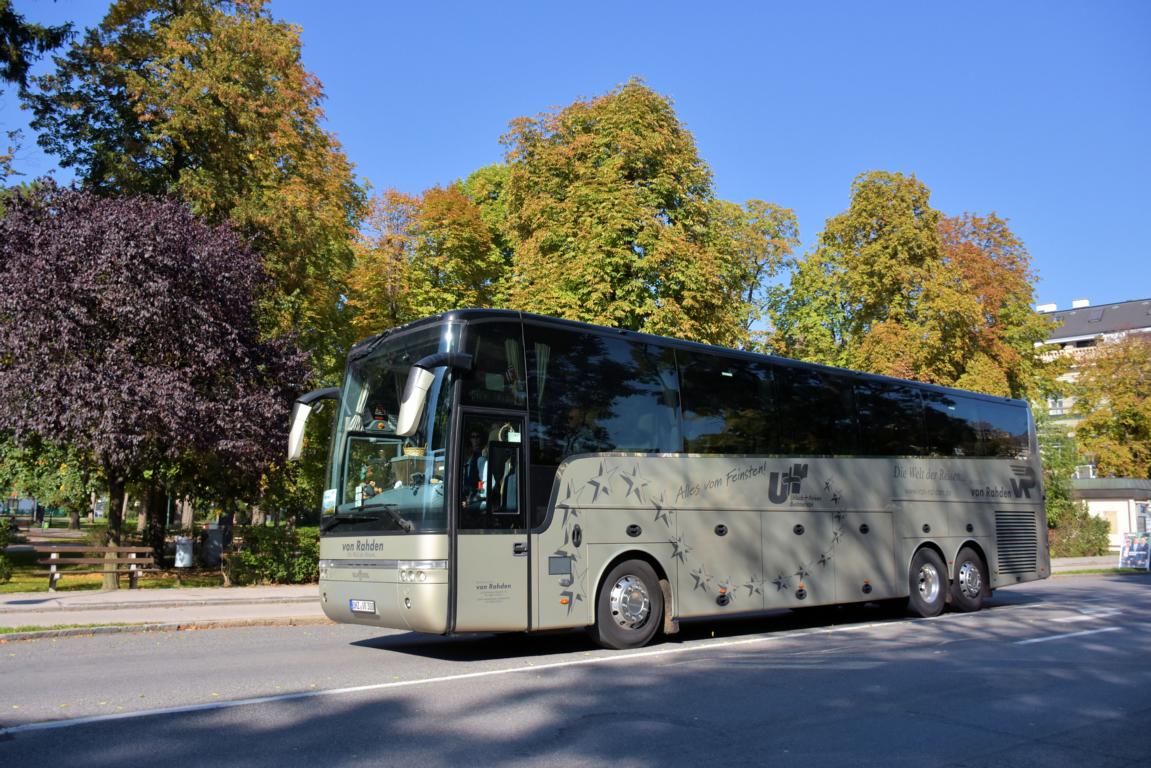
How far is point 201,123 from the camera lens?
25.0 m

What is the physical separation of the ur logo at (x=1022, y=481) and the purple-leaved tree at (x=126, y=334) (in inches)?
607

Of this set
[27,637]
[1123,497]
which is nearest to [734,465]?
[27,637]

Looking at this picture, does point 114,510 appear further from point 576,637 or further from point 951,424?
point 951,424

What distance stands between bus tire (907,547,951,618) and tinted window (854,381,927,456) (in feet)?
5.83

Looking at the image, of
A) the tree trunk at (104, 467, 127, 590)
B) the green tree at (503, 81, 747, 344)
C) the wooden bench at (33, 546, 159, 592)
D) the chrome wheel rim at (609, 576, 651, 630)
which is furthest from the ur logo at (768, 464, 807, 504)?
the tree trunk at (104, 467, 127, 590)

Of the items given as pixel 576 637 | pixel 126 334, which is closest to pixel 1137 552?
pixel 576 637

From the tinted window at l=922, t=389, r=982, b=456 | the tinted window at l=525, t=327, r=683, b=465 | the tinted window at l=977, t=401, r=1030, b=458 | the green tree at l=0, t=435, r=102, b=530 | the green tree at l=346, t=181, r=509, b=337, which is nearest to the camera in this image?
the tinted window at l=525, t=327, r=683, b=465

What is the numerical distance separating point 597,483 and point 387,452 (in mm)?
2431

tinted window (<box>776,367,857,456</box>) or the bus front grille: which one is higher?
tinted window (<box>776,367,857,456</box>)

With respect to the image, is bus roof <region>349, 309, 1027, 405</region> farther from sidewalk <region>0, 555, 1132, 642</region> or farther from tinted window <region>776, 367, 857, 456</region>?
sidewalk <region>0, 555, 1132, 642</region>

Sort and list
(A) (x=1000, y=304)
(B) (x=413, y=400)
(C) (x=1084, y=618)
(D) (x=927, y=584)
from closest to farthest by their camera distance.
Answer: (B) (x=413, y=400) → (C) (x=1084, y=618) → (D) (x=927, y=584) → (A) (x=1000, y=304)

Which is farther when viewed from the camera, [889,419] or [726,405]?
[889,419]

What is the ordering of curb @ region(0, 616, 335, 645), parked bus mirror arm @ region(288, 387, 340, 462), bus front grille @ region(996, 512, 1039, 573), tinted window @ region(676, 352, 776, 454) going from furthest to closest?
bus front grille @ region(996, 512, 1039, 573) < curb @ region(0, 616, 335, 645) < tinted window @ region(676, 352, 776, 454) < parked bus mirror arm @ region(288, 387, 340, 462)

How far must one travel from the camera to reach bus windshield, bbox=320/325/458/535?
9.68 metres
